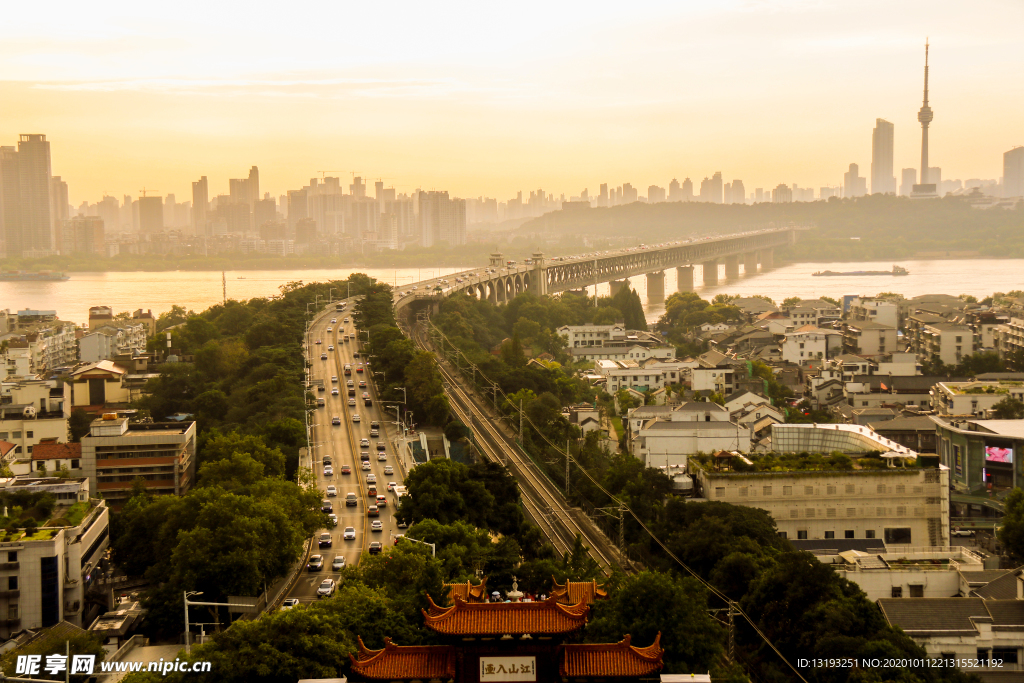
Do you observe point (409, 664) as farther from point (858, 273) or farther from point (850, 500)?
point (858, 273)

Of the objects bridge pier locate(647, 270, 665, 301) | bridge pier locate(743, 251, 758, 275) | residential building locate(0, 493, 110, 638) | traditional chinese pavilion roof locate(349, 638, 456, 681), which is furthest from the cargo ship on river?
traditional chinese pavilion roof locate(349, 638, 456, 681)

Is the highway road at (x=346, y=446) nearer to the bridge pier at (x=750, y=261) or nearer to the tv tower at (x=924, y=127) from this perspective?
the bridge pier at (x=750, y=261)

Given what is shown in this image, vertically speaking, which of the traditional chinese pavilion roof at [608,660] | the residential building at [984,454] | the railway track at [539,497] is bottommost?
the railway track at [539,497]

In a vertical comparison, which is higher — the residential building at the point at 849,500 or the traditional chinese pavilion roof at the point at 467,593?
the traditional chinese pavilion roof at the point at 467,593

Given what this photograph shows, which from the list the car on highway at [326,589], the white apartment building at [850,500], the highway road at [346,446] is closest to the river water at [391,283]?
the highway road at [346,446]

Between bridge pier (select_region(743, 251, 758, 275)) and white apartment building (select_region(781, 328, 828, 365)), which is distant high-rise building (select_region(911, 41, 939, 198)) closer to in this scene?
bridge pier (select_region(743, 251, 758, 275))

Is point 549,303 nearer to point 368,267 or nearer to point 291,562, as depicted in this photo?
point 291,562

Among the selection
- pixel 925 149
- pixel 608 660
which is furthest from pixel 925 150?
pixel 608 660
